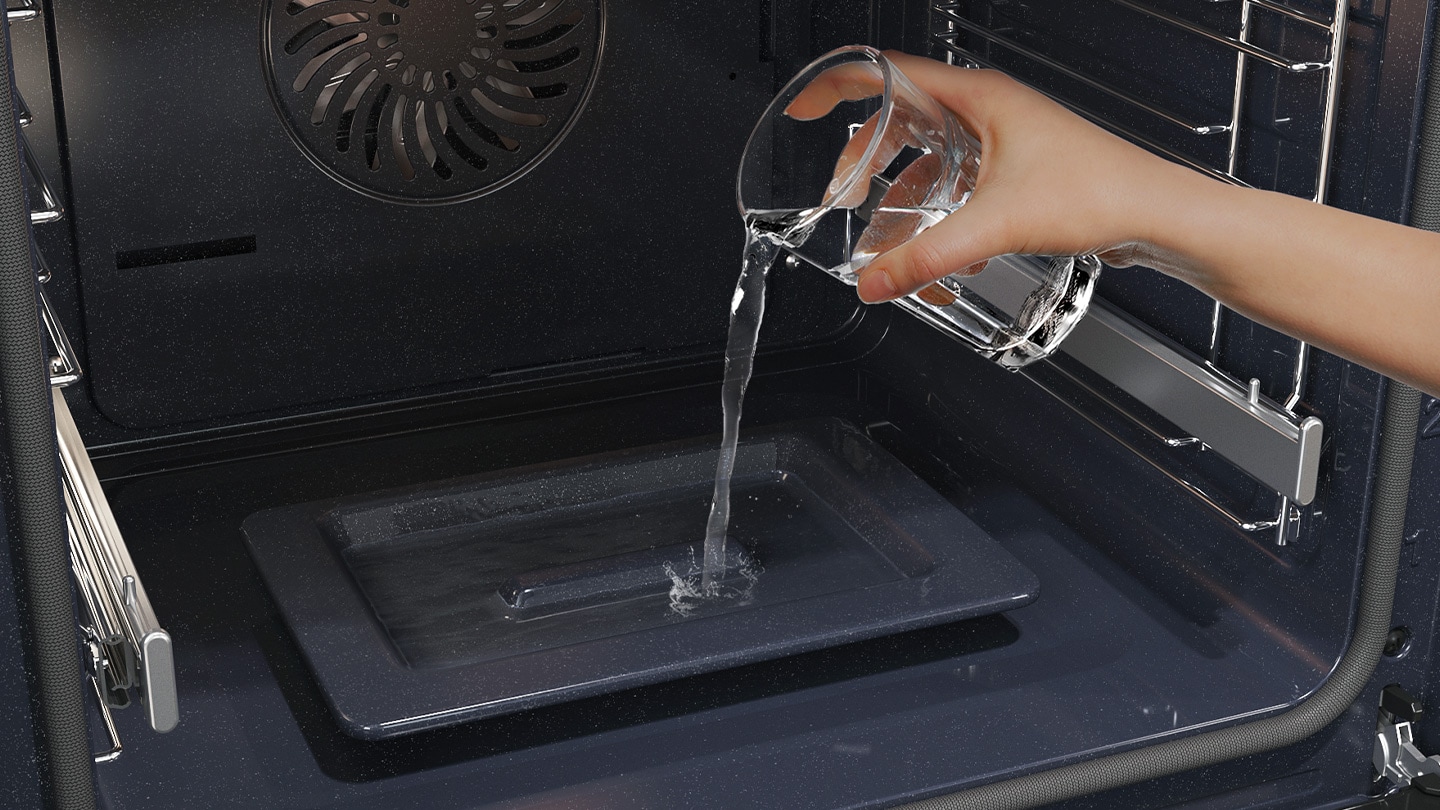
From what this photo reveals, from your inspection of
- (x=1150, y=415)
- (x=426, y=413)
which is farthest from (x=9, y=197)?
(x=1150, y=415)

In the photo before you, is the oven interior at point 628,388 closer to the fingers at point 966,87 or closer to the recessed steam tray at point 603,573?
the recessed steam tray at point 603,573

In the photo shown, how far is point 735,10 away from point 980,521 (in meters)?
0.44

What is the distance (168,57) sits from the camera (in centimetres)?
110

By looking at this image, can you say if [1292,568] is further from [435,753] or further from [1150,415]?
[435,753]

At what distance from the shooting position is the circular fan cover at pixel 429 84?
114 centimetres

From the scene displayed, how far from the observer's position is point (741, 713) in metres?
0.96

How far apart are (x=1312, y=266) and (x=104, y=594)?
24.7 inches

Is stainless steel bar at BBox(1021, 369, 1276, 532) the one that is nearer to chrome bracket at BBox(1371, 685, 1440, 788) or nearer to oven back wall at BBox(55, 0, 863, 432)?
chrome bracket at BBox(1371, 685, 1440, 788)

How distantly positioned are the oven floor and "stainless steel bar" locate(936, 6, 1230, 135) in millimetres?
312

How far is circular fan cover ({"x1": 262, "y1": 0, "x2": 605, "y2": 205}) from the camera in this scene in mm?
1136

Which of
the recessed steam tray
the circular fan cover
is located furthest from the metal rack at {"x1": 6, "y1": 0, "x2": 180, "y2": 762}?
the circular fan cover

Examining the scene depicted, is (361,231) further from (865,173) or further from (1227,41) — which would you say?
(1227,41)

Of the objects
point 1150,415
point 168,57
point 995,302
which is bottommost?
point 1150,415

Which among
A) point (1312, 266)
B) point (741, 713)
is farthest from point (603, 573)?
point (1312, 266)
